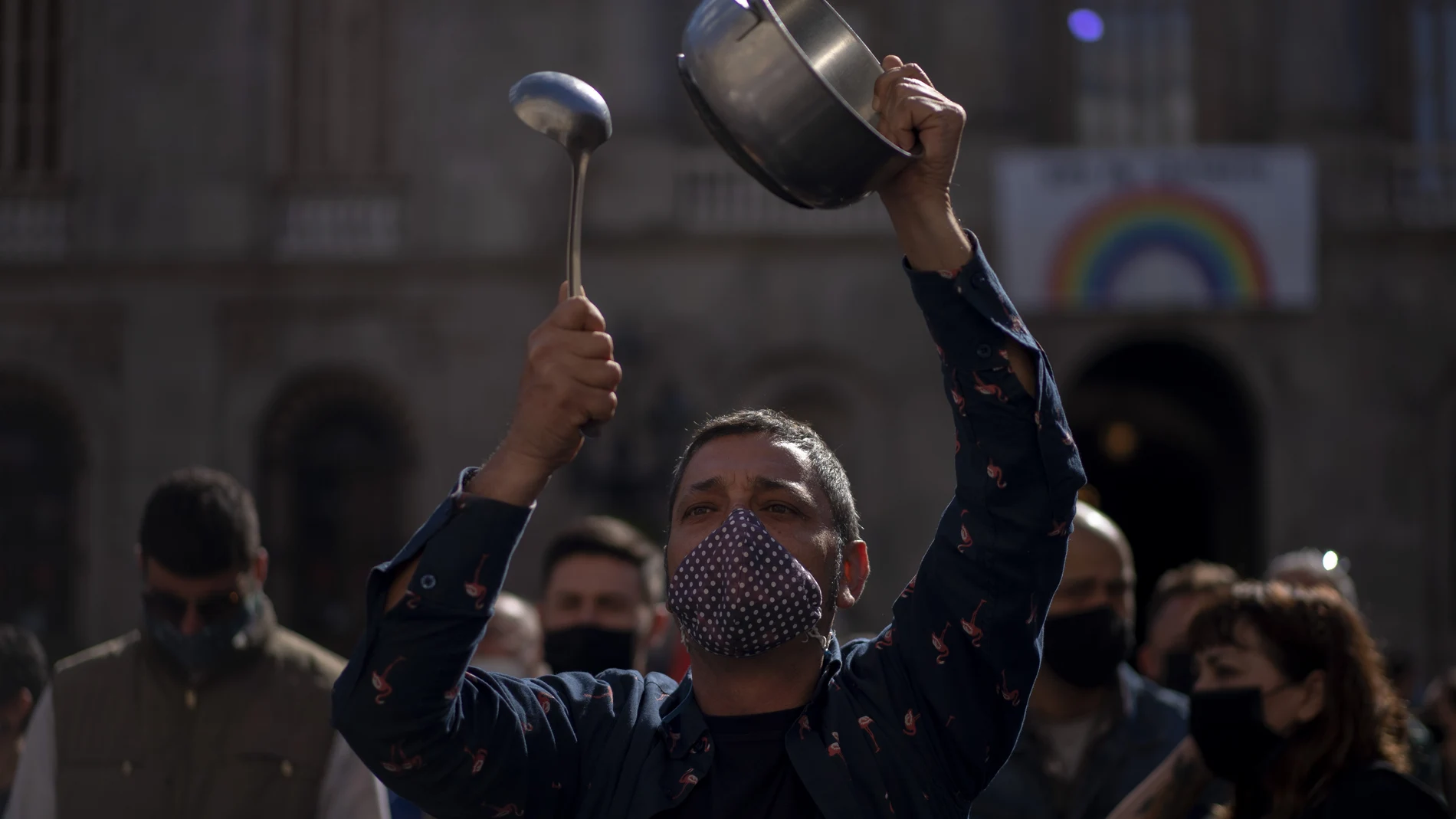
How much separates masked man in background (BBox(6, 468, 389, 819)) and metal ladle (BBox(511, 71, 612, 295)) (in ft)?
6.07

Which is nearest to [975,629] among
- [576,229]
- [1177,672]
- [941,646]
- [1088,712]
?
[941,646]

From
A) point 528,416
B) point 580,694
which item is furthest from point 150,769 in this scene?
point 528,416

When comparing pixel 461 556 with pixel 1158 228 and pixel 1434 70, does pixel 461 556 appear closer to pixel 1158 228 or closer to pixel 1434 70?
pixel 1158 228

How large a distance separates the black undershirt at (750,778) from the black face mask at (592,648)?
261 cm

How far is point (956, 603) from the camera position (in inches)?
97.0

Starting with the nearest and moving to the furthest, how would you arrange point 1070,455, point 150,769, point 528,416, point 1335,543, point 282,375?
point 528,416
point 1070,455
point 150,769
point 1335,543
point 282,375

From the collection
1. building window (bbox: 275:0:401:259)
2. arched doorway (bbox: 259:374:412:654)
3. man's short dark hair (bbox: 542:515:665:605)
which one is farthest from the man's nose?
building window (bbox: 275:0:401:259)

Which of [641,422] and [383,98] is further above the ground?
[383,98]

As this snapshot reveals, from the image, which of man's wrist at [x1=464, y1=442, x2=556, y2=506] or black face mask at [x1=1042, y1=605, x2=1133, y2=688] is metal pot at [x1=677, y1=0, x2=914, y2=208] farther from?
black face mask at [x1=1042, y1=605, x2=1133, y2=688]

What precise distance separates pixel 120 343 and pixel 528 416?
16018mm

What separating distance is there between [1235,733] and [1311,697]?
187mm

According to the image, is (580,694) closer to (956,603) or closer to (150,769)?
(956,603)

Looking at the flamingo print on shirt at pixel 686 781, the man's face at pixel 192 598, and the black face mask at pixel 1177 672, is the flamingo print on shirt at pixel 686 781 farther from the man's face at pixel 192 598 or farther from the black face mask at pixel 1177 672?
the black face mask at pixel 1177 672

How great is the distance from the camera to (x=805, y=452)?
105 inches
